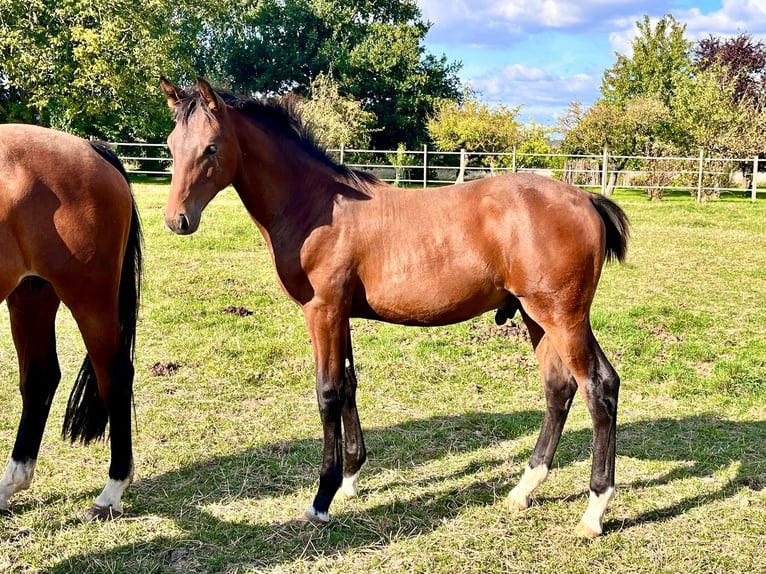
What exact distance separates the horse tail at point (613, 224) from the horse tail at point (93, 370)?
8.12ft

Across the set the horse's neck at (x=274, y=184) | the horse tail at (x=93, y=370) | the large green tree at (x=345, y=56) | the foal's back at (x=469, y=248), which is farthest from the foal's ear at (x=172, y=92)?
the large green tree at (x=345, y=56)

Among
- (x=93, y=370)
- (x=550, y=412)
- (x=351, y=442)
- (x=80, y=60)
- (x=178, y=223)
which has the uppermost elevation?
(x=80, y=60)

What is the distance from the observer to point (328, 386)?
306 centimetres

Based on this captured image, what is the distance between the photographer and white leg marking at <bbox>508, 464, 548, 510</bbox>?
3260 mm

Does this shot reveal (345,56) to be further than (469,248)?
Yes

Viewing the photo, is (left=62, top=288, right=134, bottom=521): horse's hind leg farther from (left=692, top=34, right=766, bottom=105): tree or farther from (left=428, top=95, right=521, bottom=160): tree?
→ (left=692, top=34, right=766, bottom=105): tree

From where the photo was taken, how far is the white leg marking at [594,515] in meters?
3.00

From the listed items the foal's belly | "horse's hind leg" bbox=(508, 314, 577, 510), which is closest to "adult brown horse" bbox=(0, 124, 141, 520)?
the foal's belly

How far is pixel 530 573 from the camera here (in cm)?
272

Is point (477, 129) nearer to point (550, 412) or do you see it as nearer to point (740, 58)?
point (740, 58)

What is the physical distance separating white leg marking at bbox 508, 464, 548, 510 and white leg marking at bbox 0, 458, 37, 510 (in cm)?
256

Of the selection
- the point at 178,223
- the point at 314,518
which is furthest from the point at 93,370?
the point at 314,518

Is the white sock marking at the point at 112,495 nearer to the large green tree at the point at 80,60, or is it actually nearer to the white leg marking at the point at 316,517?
the white leg marking at the point at 316,517

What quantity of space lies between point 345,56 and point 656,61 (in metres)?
15.2
